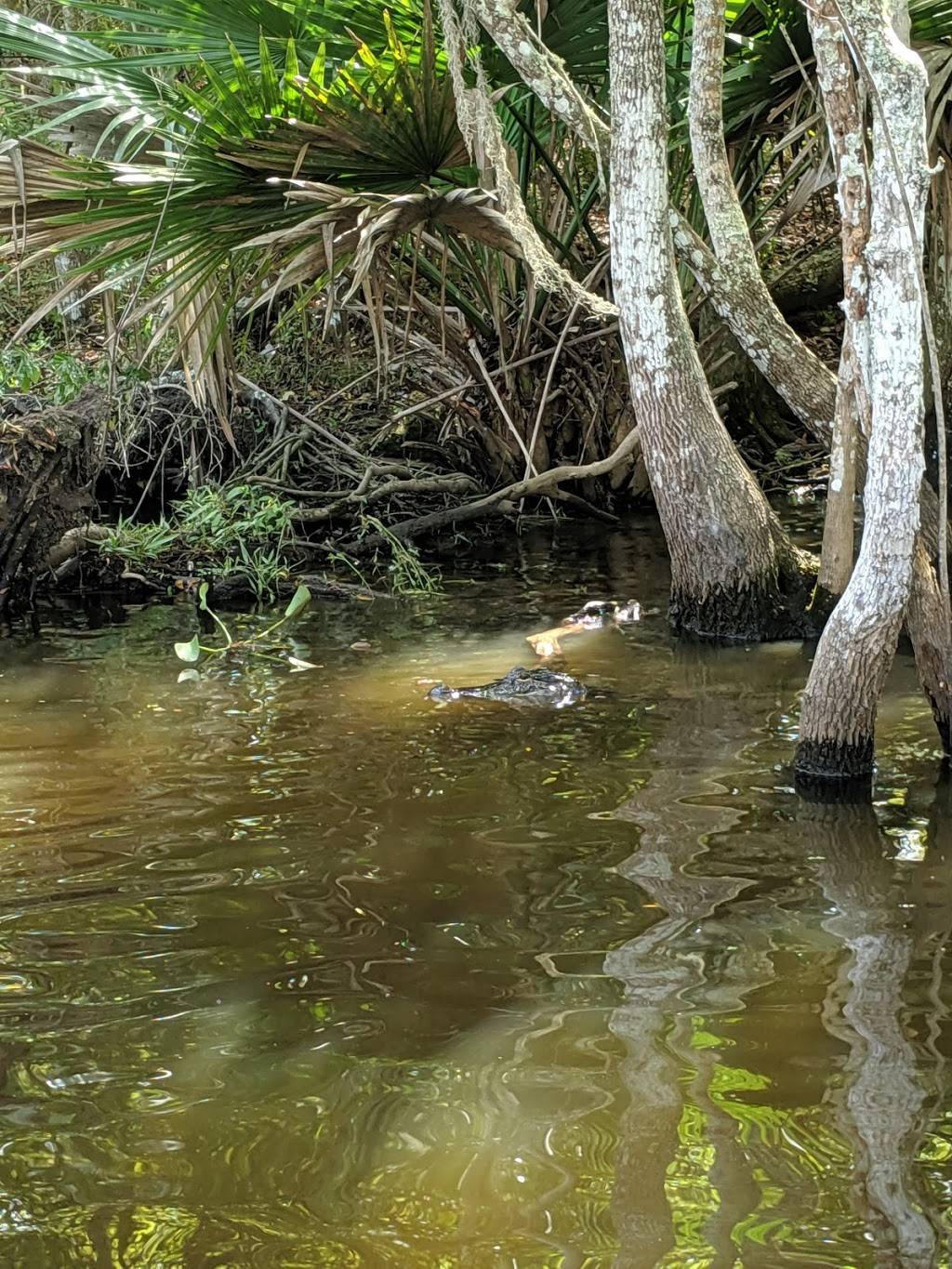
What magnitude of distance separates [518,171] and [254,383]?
284 cm

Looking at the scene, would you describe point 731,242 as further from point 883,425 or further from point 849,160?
point 883,425

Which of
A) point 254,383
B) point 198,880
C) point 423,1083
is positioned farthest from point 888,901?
point 254,383

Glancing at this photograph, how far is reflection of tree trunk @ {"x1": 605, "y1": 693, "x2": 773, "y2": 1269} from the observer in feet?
7.41

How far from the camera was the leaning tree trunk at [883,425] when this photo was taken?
12.4ft

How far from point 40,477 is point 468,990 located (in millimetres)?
5208

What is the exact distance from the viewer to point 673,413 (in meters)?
5.94

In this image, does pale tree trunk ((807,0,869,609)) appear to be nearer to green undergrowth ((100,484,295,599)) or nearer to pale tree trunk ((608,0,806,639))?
pale tree trunk ((608,0,806,639))

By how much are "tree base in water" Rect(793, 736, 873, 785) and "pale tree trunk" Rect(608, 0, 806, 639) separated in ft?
6.51

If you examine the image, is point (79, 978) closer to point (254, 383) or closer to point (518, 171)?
point (518, 171)

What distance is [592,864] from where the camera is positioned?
3.72 m

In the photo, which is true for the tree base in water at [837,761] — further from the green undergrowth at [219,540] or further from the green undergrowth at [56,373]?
the green undergrowth at [56,373]

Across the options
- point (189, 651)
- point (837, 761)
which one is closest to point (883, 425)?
point (837, 761)

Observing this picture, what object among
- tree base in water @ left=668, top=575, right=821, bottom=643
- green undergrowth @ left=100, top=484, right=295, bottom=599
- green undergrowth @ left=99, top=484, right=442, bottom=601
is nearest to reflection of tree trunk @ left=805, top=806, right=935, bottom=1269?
tree base in water @ left=668, top=575, right=821, bottom=643

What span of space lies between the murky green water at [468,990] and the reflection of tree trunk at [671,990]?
10mm
